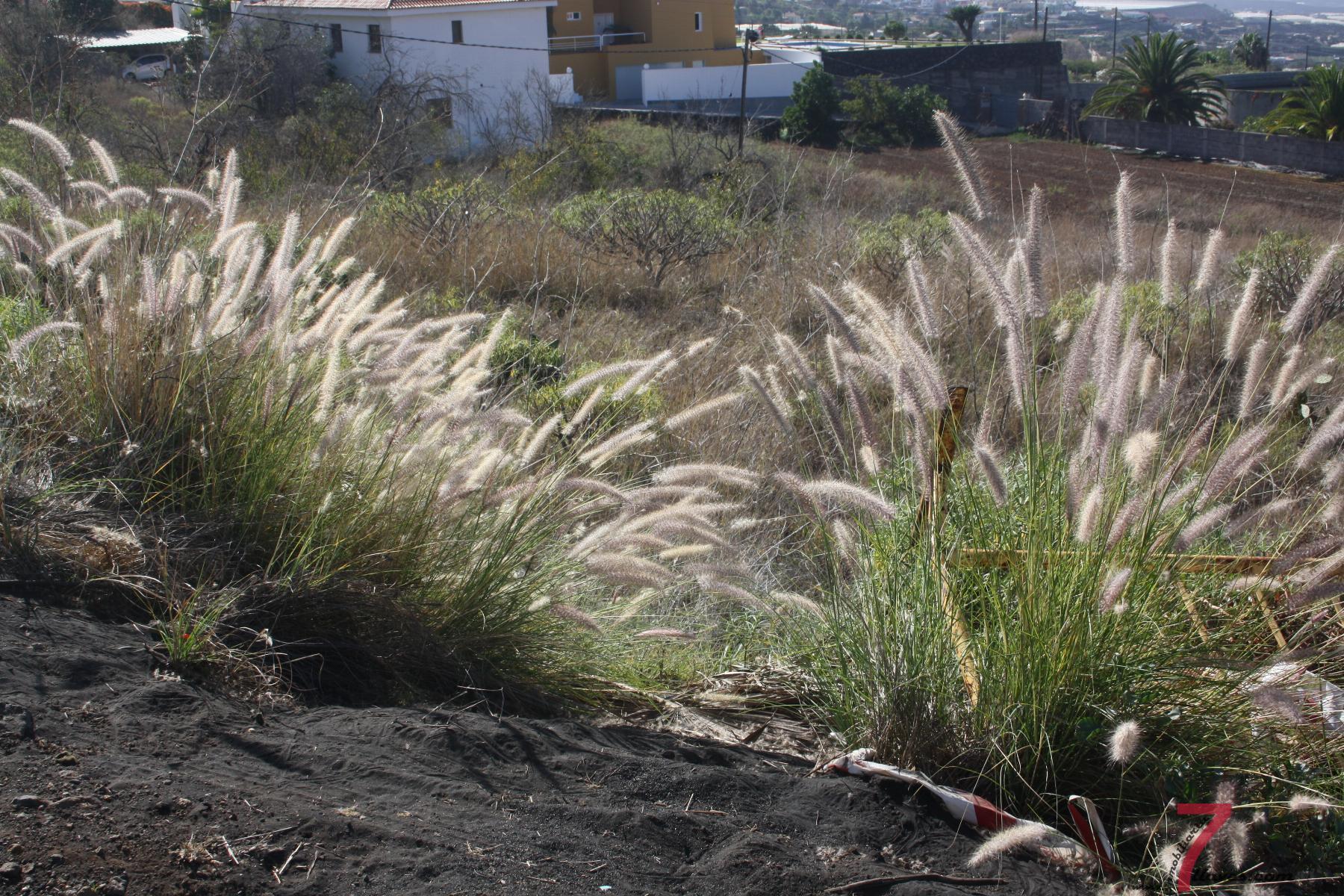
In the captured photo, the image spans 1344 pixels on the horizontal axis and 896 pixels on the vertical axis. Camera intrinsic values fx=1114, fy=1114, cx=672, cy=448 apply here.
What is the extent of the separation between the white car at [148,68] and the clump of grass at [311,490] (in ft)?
110

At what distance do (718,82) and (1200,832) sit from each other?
175 feet

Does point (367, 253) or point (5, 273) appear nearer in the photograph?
point (5, 273)

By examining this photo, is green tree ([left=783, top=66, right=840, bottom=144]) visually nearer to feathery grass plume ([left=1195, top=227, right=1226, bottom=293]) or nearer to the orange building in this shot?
the orange building

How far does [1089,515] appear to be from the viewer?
7.98 feet

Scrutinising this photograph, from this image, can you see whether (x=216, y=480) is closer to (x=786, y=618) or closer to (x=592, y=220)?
(x=786, y=618)

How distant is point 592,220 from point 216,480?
10.4 meters

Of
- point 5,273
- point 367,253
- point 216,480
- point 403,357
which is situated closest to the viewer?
point 216,480

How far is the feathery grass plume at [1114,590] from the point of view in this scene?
7.76ft

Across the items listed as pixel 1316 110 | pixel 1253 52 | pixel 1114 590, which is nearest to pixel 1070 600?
pixel 1114 590

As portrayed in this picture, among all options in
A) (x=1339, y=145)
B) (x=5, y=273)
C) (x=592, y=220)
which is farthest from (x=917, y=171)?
(x=5, y=273)

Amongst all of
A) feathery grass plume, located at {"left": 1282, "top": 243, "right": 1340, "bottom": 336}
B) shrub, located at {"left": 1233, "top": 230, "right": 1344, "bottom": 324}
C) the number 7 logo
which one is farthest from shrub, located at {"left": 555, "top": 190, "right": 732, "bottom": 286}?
the number 7 logo

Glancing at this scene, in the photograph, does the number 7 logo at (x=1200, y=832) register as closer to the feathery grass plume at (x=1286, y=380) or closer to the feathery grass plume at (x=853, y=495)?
the feathery grass plume at (x=853, y=495)

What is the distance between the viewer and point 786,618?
3.16 m

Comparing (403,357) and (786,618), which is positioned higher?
(403,357)
